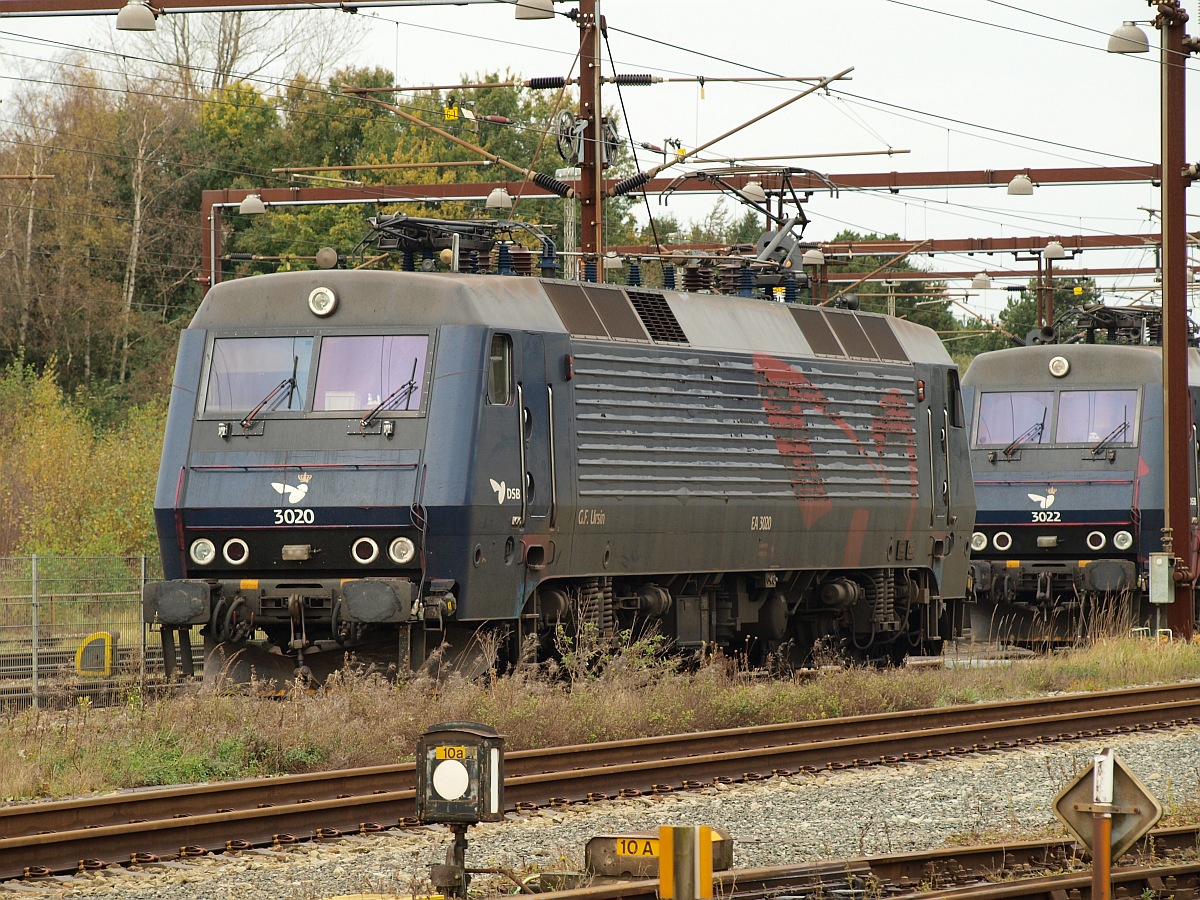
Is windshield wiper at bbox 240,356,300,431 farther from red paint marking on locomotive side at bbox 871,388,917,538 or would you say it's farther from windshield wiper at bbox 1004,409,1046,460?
windshield wiper at bbox 1004,409,1046,460

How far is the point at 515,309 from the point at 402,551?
2.21m

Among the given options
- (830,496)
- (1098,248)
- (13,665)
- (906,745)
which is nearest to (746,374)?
(830,496)

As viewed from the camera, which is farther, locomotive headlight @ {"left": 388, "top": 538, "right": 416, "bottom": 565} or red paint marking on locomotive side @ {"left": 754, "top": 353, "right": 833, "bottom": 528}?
red paint marking on locomotive side @ {"left": 754, "top": 353, "right": 833, "bottom": 528}

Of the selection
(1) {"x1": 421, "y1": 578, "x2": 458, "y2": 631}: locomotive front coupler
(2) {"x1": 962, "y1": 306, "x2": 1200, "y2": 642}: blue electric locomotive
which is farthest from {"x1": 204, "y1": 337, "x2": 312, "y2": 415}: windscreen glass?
(2) {"x1": 962, "y1": 306, "x2": 1200, "y2": 642}: blue electric locomotive

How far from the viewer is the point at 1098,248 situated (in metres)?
38.1

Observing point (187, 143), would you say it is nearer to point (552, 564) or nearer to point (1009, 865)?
point (552, 564)

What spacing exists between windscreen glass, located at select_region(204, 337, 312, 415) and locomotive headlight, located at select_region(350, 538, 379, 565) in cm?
120

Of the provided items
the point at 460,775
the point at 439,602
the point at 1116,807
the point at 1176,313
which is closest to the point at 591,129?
the point at 1176,313

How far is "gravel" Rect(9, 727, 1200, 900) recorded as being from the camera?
856cm

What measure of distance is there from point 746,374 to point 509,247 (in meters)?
2.72

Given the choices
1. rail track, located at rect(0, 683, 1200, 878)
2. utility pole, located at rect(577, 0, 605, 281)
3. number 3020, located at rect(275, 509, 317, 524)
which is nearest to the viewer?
rail track, located at rect(0, 683, 1200, 878)

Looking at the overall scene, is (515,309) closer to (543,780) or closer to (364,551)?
(364,551)

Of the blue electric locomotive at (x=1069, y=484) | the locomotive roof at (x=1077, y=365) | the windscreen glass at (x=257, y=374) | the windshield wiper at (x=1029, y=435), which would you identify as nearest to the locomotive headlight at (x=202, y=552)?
the windscreen glass at (x=257, y=374)

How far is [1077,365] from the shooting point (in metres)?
22.6
